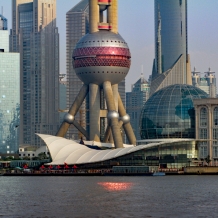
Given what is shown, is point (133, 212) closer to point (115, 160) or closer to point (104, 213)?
point (104, 213)

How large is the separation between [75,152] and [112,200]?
91.3m

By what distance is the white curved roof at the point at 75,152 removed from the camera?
17986cm

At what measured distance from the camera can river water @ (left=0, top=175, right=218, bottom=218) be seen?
84812 mm

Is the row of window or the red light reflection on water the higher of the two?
the row of window

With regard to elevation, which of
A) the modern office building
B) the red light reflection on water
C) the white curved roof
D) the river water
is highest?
the modern office building

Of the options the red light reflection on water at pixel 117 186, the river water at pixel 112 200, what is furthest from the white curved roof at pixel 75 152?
the river water at pixel 112 200

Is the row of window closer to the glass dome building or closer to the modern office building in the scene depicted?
the modern office building

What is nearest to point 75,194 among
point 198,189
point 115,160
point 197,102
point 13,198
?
point 13,198

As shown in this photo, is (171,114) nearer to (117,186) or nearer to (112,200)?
(117,186)

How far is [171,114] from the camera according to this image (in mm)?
190125

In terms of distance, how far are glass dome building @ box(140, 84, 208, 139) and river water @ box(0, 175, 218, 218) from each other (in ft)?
194

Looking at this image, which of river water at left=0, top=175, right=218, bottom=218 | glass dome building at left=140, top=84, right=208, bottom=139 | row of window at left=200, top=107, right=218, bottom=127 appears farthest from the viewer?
glass dome building at left=140, top=84, right=208, bottom=139

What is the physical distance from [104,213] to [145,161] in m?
95.4

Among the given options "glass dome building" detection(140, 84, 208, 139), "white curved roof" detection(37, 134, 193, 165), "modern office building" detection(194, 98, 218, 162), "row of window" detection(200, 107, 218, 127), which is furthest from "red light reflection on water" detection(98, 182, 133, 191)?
"row of window" detection(200, 107, 218, 127)
